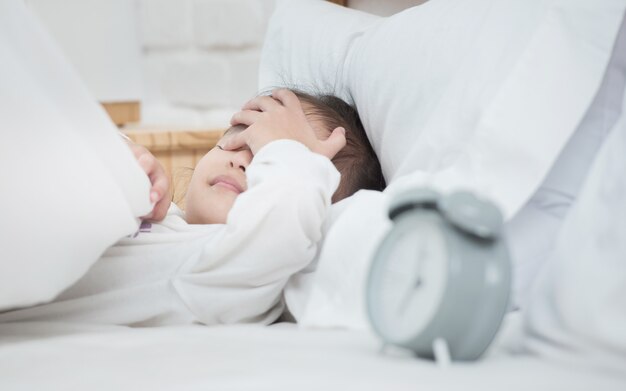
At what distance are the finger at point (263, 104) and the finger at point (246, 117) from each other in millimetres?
11

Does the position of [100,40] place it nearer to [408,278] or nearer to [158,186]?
[158,186]

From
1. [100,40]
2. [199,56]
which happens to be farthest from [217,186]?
[100,40]

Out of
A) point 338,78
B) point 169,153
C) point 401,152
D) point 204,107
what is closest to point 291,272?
point 401,152

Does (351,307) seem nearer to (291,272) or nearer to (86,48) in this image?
(291,272)

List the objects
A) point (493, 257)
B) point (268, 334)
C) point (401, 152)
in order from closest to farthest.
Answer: point (493, 257), point (268, 334), point (401, 152)

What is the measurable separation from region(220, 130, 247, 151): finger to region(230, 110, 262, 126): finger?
0.08ft

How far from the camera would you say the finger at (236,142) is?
102cm

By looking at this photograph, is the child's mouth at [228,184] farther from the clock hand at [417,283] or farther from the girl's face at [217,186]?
the clock hand at [417,283]

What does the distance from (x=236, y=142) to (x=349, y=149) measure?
0.55ft

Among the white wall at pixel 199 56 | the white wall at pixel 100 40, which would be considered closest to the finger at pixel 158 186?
the white wall at pixel 199 56

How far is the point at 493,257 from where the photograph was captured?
0.55 m

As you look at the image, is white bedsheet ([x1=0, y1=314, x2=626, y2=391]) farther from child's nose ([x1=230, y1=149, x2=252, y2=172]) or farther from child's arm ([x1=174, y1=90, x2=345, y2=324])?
child's nose ([x1=230, y1=149, x2=252, y2=172])

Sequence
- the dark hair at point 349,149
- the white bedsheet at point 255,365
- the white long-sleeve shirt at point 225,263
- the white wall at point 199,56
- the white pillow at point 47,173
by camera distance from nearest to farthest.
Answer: the white bedsheet at point 255,365
the white pillow at point 47,173
the white long-sleeve shirt at point 225,263
the dark hair at point 349,149
the white wall at point 199,56

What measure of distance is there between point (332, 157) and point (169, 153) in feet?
2.37
